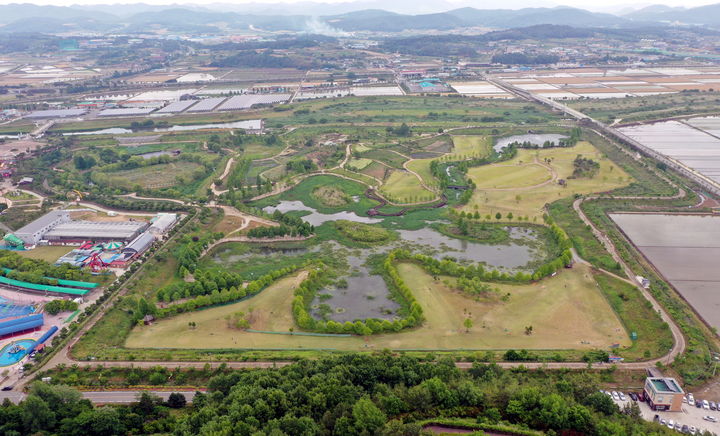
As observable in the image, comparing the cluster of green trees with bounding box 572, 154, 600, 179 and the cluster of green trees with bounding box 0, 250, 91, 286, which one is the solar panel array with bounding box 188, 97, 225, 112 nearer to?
the cluster of green trees with bounding box 0, 250, 91, 286

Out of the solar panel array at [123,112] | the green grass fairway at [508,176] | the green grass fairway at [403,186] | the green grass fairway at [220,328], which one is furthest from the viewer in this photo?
the solar panel array at [123,112]

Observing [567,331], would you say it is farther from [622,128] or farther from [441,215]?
Result: [622,128]

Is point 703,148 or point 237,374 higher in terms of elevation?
point 703,148

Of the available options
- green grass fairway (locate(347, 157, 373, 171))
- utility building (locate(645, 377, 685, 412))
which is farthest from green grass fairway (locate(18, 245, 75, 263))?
utility building (locate(645, 377, 685, 412))

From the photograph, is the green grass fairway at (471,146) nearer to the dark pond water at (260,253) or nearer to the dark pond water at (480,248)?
the dark pond water at (480,248)

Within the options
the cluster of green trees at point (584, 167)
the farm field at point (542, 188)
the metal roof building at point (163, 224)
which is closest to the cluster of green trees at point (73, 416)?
the metal roof building at point (163, 224)

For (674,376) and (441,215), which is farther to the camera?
(441,215)

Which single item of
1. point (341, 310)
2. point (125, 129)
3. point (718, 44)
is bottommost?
point (341, 310)

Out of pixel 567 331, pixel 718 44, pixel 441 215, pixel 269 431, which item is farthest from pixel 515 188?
pixel 718 44
